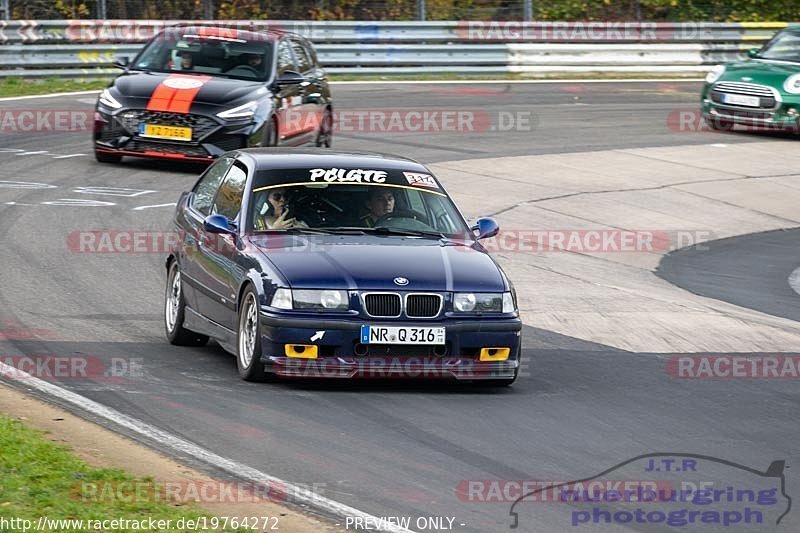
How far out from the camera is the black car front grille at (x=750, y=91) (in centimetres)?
2395

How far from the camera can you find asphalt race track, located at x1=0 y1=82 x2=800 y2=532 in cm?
724

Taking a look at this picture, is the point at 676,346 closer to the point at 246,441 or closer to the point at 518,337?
the point at 518,337

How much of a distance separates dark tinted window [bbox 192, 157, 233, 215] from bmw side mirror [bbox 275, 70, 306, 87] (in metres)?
7.35

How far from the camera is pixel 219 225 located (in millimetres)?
9438

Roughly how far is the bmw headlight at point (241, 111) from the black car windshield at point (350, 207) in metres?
7.74

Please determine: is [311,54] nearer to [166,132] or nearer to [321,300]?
[166,132]

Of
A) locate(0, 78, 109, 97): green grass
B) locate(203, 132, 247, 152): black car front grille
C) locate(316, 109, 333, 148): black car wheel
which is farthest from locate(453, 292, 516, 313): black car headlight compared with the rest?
locate(0, 78, 109, 97): green grass

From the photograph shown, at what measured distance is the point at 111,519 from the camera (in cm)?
582

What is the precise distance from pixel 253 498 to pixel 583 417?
8.38 feet

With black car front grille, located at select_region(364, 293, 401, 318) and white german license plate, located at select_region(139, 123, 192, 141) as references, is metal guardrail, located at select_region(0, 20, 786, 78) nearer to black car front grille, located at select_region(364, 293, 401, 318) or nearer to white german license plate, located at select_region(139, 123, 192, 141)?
white german license plate, located at select_region(139, 123, 192, 141)

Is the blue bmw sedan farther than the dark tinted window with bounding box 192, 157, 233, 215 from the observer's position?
No

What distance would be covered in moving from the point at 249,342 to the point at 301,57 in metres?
11.0

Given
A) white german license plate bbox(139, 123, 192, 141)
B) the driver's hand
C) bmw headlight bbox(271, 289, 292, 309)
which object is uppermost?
the driver's hand

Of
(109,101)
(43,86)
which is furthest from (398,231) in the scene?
(43,86)
